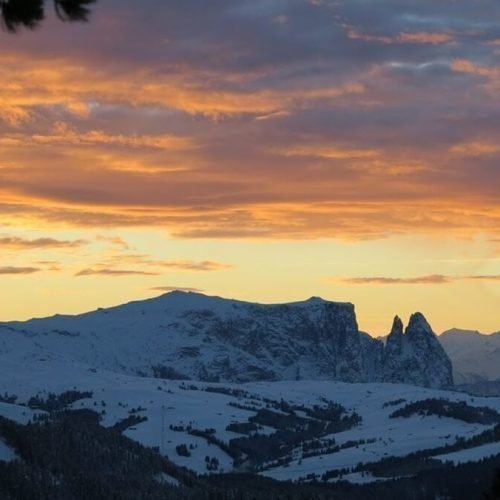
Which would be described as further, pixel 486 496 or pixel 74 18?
pixel 486 496

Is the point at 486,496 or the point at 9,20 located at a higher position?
the point at 9,20

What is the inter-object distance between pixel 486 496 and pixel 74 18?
33.6 m

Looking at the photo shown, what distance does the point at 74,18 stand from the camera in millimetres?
35562

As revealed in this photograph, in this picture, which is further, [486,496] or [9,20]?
[486,496]

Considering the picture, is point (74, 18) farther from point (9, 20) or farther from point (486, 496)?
point (486, 496)

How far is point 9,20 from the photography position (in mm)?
35375

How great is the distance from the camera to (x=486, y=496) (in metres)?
61.2

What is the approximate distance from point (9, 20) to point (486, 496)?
34.4m

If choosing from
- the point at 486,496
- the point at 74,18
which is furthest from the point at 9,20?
the point at 486,496

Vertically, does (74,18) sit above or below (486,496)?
above
